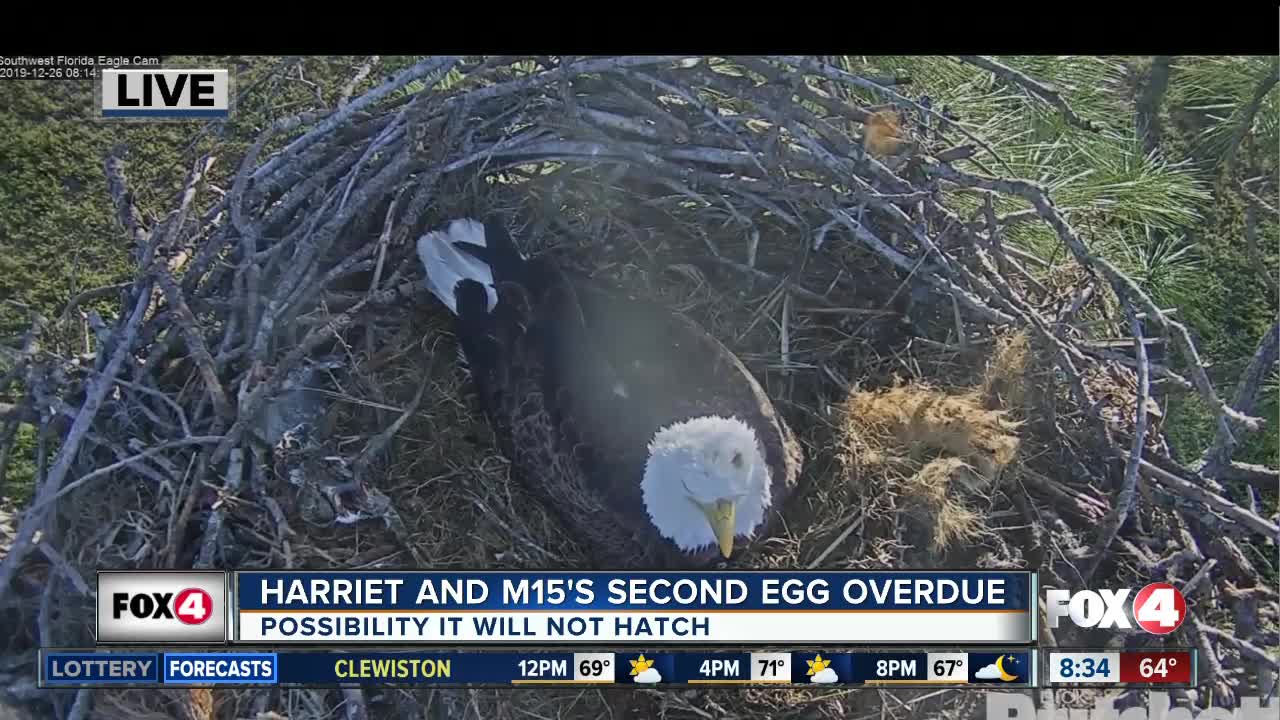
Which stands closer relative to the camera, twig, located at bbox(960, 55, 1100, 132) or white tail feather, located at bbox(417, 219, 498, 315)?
twig, located at bbox(960, 55, 1100, 132)

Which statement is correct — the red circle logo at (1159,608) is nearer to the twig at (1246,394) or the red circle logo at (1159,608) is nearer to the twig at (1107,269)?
the twig at (1246,394)

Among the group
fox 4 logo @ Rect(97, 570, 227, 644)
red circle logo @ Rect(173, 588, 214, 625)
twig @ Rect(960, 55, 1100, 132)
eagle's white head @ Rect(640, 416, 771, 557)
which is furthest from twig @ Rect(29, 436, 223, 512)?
twig @ Rect(960, 55, 1100, 132)

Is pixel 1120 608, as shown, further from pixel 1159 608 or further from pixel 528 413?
pixel 528 413

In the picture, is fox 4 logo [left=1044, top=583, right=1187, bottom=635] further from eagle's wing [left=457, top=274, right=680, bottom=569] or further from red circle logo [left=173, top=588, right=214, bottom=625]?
red circle logo [left=173, top=588, right=214, bottom=625]

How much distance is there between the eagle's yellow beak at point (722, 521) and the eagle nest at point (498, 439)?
81mm

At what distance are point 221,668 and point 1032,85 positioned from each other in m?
1.97

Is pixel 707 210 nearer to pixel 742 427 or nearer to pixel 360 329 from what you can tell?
pixel 742 427

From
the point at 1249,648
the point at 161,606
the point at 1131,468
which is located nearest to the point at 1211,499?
the point at 1131,468

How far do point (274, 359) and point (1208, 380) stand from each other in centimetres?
190

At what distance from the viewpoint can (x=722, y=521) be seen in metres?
2.02

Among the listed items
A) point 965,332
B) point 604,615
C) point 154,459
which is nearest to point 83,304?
point 154,459

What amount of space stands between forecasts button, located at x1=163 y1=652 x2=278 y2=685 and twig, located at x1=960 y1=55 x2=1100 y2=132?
1.82m

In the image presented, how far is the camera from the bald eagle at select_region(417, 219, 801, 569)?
205 centimetres

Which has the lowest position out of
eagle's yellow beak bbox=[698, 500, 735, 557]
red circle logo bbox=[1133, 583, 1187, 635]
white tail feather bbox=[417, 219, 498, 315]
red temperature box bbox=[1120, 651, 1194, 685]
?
red temperature box bbox=[1120, 651, 1194, 685]
